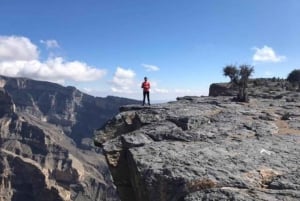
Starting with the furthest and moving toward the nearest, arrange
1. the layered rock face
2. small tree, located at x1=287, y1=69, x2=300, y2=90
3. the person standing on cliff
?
1. small tree, located at x1=287, y1=69, x2=300, y2=90
2. the person standing on cliff
3. the layered rock face

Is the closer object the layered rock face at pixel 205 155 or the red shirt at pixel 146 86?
the layered rock face at pixel 205 155

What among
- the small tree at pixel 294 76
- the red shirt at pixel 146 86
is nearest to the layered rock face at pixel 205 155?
the red shirt at pixel 146 86

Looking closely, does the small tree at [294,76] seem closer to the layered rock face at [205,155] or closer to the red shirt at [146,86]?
the red shirt at [146,86]

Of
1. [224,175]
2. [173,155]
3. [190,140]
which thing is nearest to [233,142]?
[190,140]

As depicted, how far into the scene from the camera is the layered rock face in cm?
1620

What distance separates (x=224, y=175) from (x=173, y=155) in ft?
12.7

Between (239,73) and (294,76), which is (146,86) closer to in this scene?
(239,73)

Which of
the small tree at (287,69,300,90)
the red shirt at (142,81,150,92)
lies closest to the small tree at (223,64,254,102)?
the red shirt at (142,81,150,92)

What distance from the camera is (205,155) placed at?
1970cm

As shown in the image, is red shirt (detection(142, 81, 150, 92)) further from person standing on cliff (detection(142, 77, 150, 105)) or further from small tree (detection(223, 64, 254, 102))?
small tree (detection(223, 64, 254, 102))

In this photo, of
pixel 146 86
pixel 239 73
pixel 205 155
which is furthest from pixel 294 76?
pixel 205 155

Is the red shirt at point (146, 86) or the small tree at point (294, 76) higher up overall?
the small tree at point (294, 76)

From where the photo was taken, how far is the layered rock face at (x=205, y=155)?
53.2ft

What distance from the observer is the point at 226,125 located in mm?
27359
